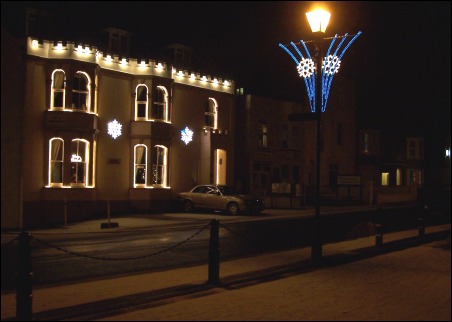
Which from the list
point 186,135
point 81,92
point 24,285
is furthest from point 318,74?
point 186,135

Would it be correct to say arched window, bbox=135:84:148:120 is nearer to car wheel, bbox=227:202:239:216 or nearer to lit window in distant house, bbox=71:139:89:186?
lit window in distant house, bbox=71:139:89:186

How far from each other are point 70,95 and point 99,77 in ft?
7.68

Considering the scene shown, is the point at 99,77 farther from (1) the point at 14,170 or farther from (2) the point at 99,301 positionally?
(2) the point at 99,301

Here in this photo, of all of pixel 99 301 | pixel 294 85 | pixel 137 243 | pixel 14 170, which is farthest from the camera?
pixel 294 85

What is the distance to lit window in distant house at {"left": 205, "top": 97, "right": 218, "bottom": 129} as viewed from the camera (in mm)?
34469

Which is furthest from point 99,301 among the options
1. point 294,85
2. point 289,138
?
point 294,85

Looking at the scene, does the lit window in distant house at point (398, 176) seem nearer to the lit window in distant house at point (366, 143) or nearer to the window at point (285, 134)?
the lit window in distant house at point (366, 143)

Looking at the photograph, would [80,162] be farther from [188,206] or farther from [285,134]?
[285,134]

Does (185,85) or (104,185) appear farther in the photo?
(185,85)

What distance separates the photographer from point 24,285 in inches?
306

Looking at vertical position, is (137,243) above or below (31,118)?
below

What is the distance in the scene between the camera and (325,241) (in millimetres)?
18328

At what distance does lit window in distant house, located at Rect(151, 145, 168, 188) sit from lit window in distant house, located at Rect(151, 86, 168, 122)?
60.0 inches

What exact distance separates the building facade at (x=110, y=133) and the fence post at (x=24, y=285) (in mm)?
16216
